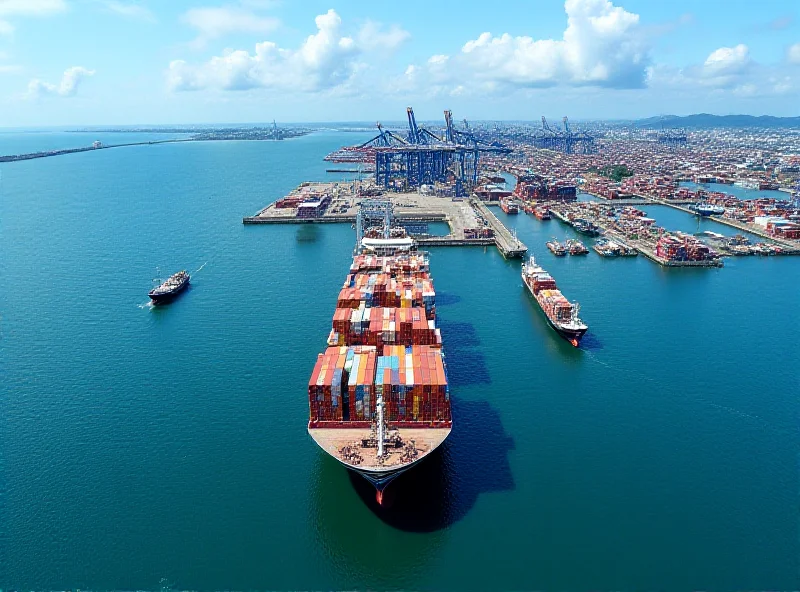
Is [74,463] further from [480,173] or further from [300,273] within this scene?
[480,173]

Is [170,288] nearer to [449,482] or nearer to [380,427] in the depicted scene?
[380,427]

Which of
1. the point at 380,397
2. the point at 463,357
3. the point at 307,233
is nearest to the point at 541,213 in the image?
the point at 307,233

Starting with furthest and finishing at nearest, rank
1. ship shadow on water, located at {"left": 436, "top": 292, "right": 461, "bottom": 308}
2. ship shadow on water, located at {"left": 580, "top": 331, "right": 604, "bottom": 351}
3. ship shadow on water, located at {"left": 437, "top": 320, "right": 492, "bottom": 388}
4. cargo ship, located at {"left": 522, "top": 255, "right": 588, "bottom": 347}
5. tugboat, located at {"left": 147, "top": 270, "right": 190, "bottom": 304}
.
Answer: ship shadow on water, located at {"left": 436, "top": 292, "right": 461, "bottom": 308} < tugboat, located at {"left": 147, "top": 270, "right": 190, "bottom": 304} < cargo ship, located at {"left": 522, "top": 255, "right": 588, "bottom": 347} < ship shadow on water, located at {"left": 580, "top": 331, "right": 604, "bottom": 351} < ship shadow on water, located at {"left": 437, "top": 320, "right": 492, "bottom": 388}

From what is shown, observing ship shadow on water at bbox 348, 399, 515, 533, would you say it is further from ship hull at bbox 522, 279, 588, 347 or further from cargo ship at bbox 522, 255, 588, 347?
cargo ship at bbox 522, 255, 588, 347

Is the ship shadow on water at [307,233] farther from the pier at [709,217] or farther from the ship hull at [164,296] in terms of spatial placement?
the pier at [709,217]

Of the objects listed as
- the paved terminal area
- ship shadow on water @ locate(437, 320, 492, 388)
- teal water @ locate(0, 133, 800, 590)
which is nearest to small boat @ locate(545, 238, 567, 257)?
teal water @ locate(0, 133, 800, 590)
